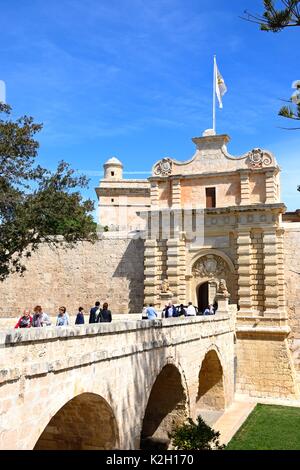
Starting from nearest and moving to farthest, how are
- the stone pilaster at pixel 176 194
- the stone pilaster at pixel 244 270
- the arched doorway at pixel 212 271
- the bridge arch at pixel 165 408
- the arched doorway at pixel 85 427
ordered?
the arched doorway at pixel 85 427 → the bridge arch at pixel 165 408 → the stone pilaster at pixel 244 270 → the arched doorway at pixel 212 271 → the stone pilaster at pixel 176 194

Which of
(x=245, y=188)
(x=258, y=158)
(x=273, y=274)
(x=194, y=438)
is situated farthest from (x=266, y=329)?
(x=194, y=438)

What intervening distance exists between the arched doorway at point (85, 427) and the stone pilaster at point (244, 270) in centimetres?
1310

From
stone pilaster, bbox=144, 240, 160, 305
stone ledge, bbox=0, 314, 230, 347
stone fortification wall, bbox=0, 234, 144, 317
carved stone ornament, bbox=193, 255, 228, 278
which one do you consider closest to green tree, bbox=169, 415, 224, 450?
stone ledge, bbox=0, 314, 230, 347

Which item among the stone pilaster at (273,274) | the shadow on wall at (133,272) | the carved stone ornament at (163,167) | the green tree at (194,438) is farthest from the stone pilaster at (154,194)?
the green tree at (194,438)

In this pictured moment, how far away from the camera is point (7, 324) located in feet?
59.6

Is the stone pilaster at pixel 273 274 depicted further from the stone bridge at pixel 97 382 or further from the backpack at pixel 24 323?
the backpack at pixel 24 323

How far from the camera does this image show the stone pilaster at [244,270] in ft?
69.4

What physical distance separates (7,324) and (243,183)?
11700 mm

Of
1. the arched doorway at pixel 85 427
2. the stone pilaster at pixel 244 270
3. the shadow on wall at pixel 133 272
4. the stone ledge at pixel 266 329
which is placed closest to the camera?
the arched doorway at pixel 85 427

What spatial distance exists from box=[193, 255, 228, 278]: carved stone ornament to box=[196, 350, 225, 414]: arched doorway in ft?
17.8

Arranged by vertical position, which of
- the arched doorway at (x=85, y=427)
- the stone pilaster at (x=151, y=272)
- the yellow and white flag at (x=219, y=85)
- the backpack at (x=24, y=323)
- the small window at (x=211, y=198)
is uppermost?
the yellow and white flag at (x=219, y=85)

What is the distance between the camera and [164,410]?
14.0 meters

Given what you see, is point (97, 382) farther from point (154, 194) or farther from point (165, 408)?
point (154, 194)

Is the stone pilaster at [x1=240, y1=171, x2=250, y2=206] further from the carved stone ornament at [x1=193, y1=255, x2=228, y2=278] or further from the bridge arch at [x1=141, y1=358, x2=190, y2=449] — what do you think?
the bridge arch at [x1=141, y1=358, x2=190, y2=449]
